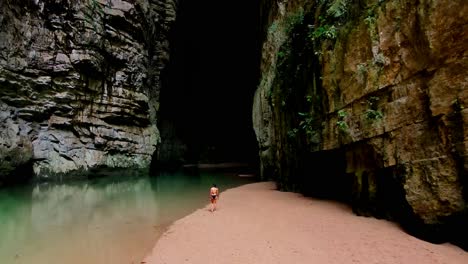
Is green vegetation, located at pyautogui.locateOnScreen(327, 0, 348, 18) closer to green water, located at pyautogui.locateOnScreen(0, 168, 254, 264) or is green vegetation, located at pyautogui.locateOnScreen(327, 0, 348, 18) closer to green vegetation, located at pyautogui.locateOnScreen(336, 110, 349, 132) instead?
green vegetation, located at pyautogui.locateOnScreen(336, 110, 349, 132)

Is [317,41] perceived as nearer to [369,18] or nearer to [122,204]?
[369,18]

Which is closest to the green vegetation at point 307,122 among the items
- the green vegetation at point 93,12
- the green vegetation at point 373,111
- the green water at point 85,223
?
the green vegetation at point 373,111

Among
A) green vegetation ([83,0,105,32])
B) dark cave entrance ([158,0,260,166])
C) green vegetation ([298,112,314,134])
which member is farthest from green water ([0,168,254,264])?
dark cave entrance ([158,0,260,166])

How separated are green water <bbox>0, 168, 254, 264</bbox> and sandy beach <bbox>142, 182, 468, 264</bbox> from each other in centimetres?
103

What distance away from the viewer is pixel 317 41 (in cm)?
1056

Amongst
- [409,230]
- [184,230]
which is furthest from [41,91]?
[409,230]

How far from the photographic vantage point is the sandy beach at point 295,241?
225 inches

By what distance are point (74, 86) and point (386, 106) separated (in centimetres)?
2182

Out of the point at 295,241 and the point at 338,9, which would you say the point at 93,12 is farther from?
the point at 295,241

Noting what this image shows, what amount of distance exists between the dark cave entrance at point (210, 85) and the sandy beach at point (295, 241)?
992 inches

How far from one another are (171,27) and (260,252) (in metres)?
29.6

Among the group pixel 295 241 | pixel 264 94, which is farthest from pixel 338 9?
pixel 264 94

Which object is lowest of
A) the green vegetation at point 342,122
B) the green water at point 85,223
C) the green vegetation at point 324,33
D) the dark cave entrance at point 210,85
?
the green water at point 85,223

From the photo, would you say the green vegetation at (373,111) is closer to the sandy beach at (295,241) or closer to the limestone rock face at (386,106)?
the limestone rock face at (386,106)
